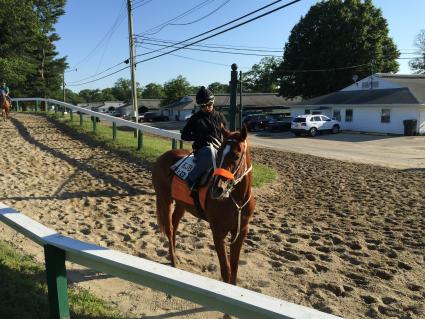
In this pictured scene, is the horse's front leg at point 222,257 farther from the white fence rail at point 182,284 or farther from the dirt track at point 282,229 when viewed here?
the white fence rail at point 182,284

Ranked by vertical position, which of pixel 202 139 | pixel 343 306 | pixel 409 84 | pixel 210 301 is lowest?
pixel 343 306

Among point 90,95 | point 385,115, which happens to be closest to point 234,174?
point 385,115

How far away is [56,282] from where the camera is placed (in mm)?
3178

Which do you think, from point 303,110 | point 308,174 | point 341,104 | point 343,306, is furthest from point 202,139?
point 303,110

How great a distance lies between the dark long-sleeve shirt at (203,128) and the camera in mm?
4969

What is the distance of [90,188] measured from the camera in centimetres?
957

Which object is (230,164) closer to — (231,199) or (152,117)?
(231,199)

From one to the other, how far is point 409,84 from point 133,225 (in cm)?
3750

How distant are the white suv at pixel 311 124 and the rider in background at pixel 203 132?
29.2 metres

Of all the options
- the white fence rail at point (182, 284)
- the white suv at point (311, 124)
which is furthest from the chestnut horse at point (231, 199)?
the white suv at point (311, 124)

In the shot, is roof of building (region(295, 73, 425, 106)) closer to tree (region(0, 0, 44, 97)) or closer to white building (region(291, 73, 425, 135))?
white building (region(291, 73, 425, 135))

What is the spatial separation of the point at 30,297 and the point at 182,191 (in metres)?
2.12

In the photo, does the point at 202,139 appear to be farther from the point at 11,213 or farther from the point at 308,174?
the point at 308,174

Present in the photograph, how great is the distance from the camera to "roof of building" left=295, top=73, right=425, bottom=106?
33.5m
